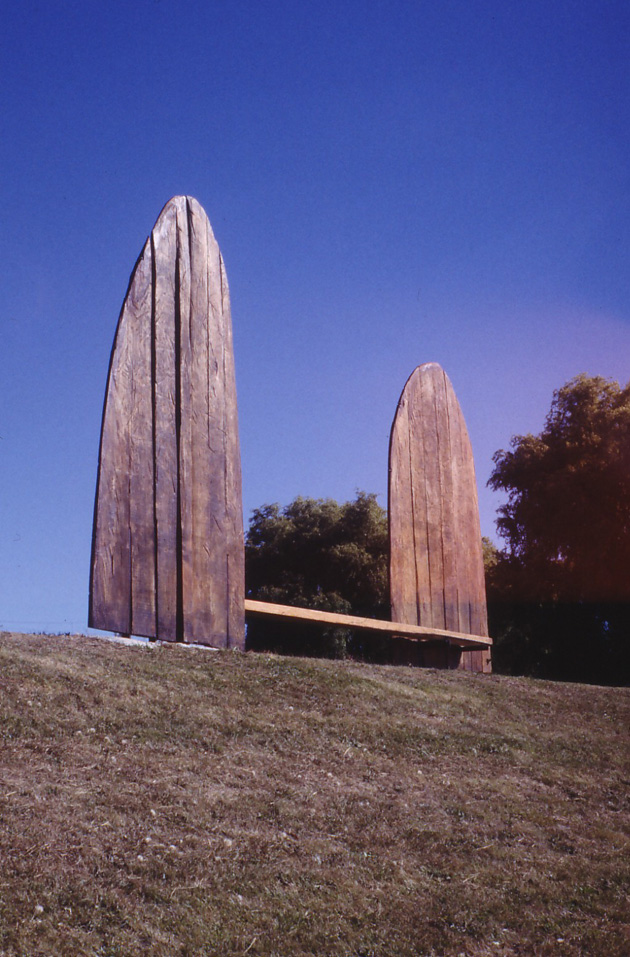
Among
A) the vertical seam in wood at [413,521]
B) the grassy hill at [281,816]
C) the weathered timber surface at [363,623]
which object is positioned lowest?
the grassy hill at [281,816]

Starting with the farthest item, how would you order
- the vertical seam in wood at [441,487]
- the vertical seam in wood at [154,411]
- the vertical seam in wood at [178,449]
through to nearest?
the vertical seam in wood at [441,487] → the vertical seam in wood at [178,449] → the vertical seam in wood at [154,411]

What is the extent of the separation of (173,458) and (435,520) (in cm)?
346

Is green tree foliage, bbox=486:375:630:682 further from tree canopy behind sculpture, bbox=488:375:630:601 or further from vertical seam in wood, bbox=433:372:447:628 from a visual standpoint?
vertical seam in wood, bbox=433:372:447:628

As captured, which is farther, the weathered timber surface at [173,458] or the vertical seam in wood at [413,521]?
the vertical seam in wood at [413,521]

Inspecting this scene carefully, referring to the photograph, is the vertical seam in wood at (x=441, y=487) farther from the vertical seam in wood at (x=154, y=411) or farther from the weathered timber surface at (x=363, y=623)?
the vertical seam in wood at (x=154, y=411)

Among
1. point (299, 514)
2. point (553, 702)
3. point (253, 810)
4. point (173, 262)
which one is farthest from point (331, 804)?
point (299, 514)

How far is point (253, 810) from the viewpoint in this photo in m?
4.05

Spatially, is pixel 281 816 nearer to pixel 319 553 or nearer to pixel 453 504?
pixel 453 504

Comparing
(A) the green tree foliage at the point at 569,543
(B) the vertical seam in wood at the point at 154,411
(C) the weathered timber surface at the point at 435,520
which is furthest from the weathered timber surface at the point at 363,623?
(A) the green tree foliage at the point at 569,543

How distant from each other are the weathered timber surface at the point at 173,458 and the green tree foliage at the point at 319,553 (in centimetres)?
885

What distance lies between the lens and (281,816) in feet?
13.3

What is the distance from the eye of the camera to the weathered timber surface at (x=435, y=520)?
827 cm

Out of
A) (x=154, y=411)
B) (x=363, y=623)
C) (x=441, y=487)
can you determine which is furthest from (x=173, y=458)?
(x=441, y=487)

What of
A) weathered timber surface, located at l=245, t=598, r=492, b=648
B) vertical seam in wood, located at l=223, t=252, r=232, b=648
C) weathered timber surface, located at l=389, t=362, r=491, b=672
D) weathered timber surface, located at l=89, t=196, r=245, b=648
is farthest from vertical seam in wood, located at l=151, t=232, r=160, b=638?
weathered timber surface, located at l=389, t=362, r=491, b=672
